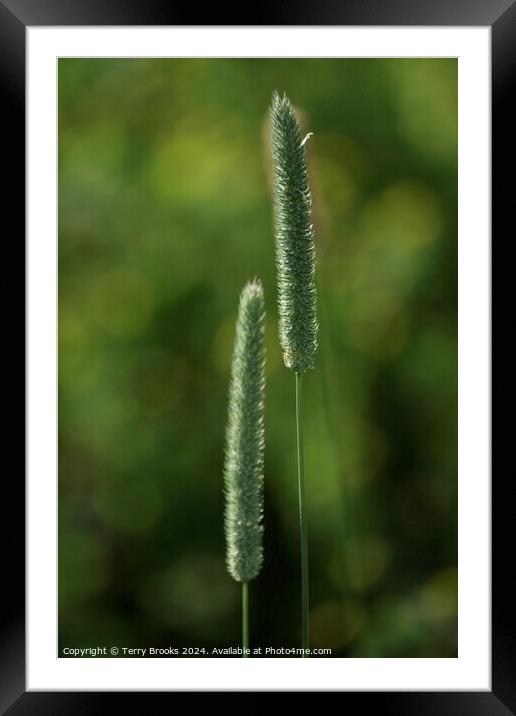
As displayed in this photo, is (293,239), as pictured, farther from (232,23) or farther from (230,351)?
(230,351)

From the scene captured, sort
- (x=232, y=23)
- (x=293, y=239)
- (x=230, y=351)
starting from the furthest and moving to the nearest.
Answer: (x=230, y=351) < (x=232, y=23) < (x=293, y=239)

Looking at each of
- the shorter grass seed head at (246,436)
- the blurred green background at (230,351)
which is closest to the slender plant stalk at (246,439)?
the shorter grass seed head at (246,436)

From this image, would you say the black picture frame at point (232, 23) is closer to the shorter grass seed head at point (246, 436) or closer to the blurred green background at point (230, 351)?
the blurred green background at point (230, 351)

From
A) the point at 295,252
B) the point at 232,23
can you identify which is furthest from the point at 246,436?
the point at 232,23

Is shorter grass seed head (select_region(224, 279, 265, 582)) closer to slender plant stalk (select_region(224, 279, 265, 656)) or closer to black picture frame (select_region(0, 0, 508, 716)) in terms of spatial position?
slender plant stalk (select_region(224, 279, 265, 656))

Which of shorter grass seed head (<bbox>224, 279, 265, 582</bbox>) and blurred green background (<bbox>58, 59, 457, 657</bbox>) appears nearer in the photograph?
shorter grass seed head (<bbox>224, 279, 265, 582</bbox>)

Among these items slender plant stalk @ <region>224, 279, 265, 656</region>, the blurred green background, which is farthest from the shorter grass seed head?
the blurred green background

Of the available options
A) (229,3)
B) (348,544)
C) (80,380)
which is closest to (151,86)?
(229,3)
